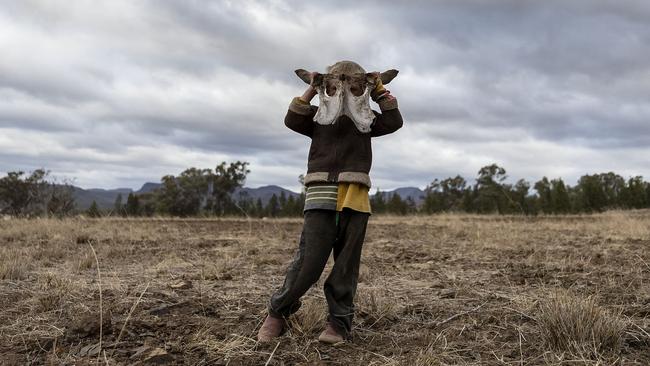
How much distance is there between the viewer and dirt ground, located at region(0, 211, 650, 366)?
9.88 feet

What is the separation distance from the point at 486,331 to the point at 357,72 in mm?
1988

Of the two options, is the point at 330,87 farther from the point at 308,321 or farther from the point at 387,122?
→ the point at 308,321

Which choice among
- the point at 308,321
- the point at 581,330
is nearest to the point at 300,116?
the point at 308,321

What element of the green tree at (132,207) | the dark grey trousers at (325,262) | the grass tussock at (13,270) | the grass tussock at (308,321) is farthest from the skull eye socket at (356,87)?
the green tree at (132,207)

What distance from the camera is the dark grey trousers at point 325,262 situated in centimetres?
337

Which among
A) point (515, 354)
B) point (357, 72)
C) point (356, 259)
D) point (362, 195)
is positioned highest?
point (357, 72)

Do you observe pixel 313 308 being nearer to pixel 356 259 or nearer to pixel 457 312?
pixel 356 259

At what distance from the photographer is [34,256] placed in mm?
7312

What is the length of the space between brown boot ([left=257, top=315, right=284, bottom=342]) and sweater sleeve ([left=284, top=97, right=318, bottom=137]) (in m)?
1.31

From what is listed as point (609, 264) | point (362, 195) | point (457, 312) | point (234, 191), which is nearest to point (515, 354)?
point (457, 312)

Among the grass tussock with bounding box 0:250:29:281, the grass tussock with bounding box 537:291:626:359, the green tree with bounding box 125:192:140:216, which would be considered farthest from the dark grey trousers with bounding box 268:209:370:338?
the green tree with bounding box 125:192:140:216

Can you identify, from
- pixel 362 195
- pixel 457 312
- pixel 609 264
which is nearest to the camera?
pixel 362 195

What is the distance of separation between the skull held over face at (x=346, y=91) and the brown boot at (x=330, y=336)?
1.34 m

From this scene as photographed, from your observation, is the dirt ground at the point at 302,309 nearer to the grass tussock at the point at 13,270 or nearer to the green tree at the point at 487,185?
the grass tussock at the point at 13,270
